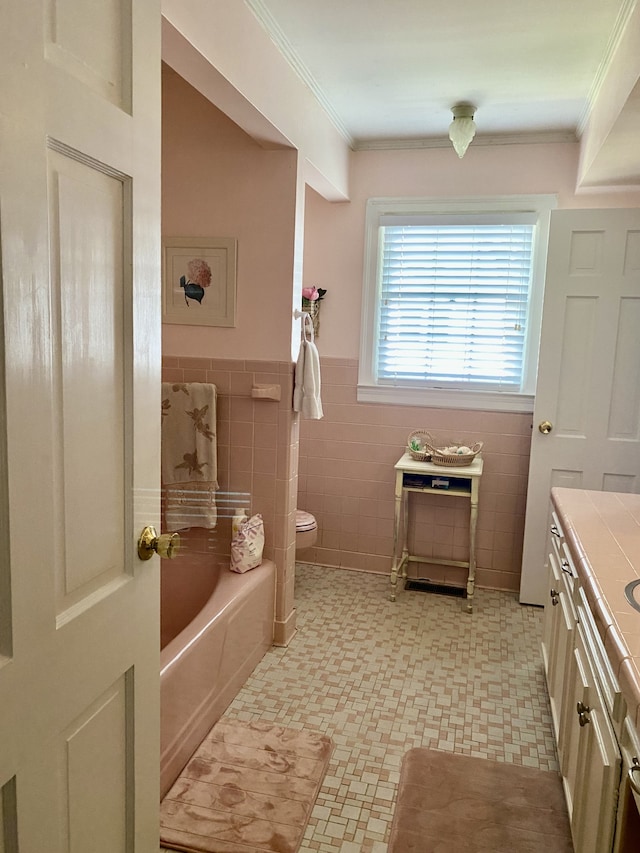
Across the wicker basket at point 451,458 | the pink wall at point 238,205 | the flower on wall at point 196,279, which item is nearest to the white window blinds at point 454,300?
the wicker basket at point 451,458

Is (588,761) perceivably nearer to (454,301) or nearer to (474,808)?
(474,808)

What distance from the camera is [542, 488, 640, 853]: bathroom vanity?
4.09 ft

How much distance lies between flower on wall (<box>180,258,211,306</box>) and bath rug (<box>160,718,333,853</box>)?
184 cm

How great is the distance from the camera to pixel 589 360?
3328 millimetres

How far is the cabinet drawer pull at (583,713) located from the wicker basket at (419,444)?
199cm

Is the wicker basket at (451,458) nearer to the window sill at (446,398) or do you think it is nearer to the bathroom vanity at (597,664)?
the window sill at (446,398)

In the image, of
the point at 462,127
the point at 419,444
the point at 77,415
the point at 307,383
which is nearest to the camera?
the point at 77,415

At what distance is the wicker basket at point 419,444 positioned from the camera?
3.61 m

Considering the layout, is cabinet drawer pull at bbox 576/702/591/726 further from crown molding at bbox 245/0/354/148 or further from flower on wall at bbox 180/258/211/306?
crown molding at bbox 245/0/354/148

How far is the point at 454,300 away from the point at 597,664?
2.57 metres

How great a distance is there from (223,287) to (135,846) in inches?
88.8

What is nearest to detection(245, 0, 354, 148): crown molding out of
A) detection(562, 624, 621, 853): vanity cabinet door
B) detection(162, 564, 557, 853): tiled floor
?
detection(562, 624, 621, 853): vanity cabinet door

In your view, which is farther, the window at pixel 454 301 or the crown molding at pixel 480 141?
the window at pixel 454 301

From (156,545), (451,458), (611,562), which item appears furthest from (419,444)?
(156,545)
